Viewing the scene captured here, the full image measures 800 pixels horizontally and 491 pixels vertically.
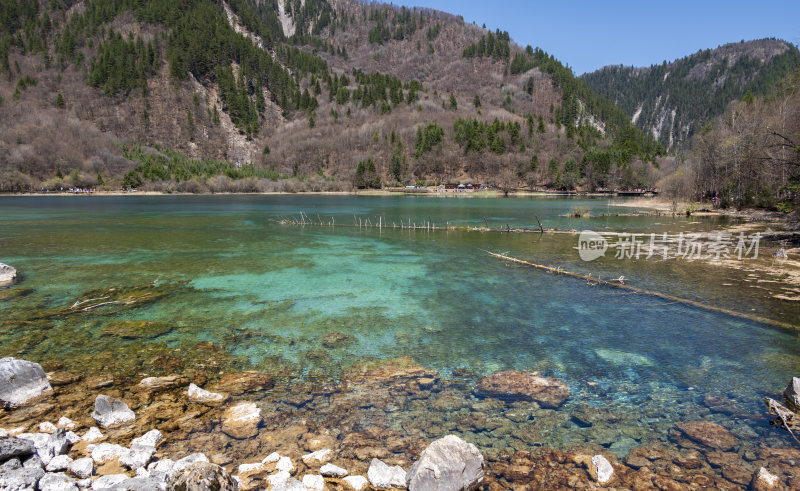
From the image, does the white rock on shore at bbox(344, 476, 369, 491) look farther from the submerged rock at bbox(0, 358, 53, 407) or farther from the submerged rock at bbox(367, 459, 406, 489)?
the submerged rock at bbox(0, 358, 53, 407)

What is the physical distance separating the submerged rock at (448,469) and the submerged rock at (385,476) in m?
0.21

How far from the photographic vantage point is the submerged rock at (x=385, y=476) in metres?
6.18

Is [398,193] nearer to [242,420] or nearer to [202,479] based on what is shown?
[242,420]

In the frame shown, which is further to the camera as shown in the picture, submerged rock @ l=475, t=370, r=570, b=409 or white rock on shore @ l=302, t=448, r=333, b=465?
submerged rock @ l=475, t=370, r=570, b=409

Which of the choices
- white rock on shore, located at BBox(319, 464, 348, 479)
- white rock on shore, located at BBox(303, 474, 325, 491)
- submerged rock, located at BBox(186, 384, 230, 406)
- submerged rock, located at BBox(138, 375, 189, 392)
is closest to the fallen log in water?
white rock on shore, located at BBox(319, 464, 348, 479)

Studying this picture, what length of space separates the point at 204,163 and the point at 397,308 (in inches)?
6754

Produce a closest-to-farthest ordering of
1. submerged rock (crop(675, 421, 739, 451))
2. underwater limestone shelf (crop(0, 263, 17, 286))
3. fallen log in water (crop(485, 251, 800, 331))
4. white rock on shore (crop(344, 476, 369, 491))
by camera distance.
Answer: white rock on shore (crop(344, 476, 369, 491)) < submerged rock (crop(675, 421, 739, 451)) < fallen log in water (crop(485, 251, 800, 331)) < underwater limestone shelf (crop(0, 263, 17, 286))

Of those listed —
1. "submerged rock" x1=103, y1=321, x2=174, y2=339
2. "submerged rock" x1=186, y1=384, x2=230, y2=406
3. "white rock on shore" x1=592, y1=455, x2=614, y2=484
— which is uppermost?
"white rock on shore" x1=592, y1=455, x2=614, y2=484

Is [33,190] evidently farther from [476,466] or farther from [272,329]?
[476,466]

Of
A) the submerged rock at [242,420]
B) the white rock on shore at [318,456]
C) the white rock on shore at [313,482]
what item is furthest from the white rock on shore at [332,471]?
the submerged rock at [242,420]

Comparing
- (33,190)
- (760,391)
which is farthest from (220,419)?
(33,190)

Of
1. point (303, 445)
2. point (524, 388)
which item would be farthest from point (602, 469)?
point (303, 445)

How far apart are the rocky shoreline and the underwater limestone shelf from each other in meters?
14.2

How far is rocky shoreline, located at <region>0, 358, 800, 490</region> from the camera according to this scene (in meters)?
6.00
